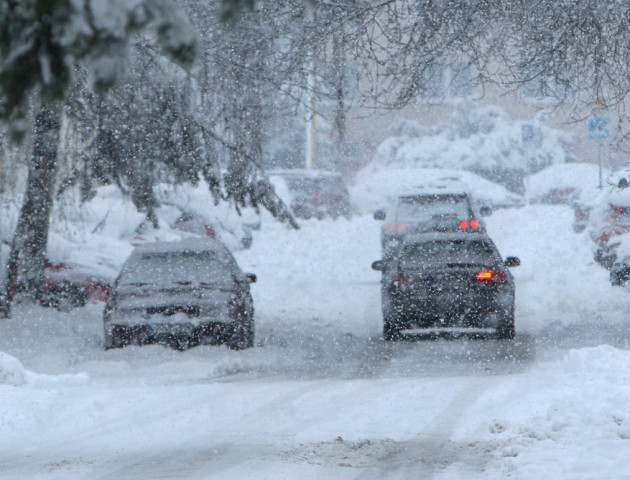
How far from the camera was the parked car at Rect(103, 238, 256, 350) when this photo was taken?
1270 cm

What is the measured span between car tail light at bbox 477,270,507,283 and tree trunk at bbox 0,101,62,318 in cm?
594

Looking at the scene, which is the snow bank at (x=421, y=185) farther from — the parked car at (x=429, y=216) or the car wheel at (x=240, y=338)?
the car wheel at (x=240, y=338)

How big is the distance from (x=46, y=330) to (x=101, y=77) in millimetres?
12846

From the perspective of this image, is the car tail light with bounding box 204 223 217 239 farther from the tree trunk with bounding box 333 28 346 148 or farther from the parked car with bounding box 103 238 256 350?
the tree trunk with bounding box 333 28 346 148

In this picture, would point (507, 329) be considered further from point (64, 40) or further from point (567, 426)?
point (64, 40)

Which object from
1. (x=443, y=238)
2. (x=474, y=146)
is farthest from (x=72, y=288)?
(x=474, y=146)

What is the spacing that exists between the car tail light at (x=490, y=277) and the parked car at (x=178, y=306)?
3.01m

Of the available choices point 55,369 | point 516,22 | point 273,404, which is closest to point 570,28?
point 516,22

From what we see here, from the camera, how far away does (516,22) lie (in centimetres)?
1005

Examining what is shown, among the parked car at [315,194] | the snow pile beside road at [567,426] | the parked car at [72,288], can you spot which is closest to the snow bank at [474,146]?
the parked car at [315,194]

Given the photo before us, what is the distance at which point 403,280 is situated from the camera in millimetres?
14086

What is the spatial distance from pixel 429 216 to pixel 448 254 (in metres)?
8.26

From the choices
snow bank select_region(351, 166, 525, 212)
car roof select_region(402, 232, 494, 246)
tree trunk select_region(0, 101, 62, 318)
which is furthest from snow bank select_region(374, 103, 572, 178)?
car roof select_region(402, 232, 494, 246)

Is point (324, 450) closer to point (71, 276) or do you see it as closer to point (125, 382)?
point (125, 382)
